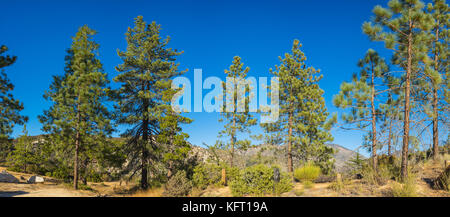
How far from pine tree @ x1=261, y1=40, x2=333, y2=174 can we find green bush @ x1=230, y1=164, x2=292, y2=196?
7.24 meters

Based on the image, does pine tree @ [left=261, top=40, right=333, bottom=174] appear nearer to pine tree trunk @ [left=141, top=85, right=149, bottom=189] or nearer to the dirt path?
pine tree trunk @ [left=141, top=85, right=149, bottom=189]

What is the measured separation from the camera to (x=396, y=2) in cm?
939

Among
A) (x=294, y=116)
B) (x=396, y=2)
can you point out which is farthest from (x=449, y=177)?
(x=294, y=116)

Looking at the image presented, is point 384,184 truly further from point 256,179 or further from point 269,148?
point 269,148

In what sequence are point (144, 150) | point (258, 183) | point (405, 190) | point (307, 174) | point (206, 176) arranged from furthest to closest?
point (144, 150) → point (206, 176) → point (307, 174) → point (258, 183) → point (405, 190)

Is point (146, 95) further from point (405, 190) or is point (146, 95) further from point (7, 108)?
point (405, 190)

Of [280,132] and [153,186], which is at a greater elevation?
[280,132]

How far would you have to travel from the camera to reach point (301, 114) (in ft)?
58.2

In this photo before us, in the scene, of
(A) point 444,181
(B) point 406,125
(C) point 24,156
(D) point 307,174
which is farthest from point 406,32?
(C) point 24,156

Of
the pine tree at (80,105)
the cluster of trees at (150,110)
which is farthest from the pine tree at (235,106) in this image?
the pine tree at (80,105)

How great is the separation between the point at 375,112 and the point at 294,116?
604cm

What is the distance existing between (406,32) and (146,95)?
14.7 meters

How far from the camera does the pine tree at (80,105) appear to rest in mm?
15617

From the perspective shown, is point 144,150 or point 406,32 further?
point 144,150
